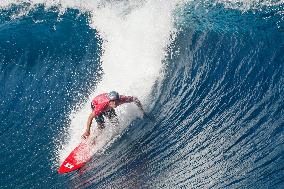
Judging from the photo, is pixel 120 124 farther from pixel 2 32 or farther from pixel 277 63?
pixel 2 32

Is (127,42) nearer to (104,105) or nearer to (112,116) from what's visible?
(112,116)

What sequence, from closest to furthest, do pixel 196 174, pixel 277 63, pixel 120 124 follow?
1. pixel 196 174
2. pixel 120 124
3. pixel 277 63

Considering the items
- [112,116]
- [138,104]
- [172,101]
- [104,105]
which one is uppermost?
[104,105]

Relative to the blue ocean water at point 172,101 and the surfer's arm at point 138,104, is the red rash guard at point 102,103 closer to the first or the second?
the surfer's arm at point 138,104

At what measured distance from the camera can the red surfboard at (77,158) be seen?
1119cm

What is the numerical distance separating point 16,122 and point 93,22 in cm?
630

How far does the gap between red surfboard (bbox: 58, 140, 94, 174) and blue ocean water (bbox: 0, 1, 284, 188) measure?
23 cm

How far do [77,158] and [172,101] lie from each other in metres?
3.49

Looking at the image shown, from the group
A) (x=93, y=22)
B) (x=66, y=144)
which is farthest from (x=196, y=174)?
(x=93, y=22)

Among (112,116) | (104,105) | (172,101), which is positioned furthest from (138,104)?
(172,101)

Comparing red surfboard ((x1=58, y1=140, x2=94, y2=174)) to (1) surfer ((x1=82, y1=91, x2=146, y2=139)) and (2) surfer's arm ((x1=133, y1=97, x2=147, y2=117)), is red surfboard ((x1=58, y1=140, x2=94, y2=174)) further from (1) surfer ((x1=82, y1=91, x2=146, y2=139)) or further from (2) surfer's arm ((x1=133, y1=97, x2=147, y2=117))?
(2) surfer's arm ((x1=133, y1=97, x2=147, y2=117))

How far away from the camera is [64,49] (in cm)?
1584

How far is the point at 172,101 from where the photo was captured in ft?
43.3

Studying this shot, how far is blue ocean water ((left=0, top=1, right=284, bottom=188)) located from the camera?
35.5 ft
